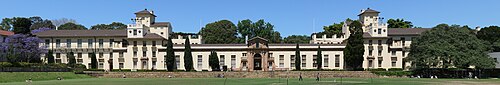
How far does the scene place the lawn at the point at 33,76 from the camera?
167 ft

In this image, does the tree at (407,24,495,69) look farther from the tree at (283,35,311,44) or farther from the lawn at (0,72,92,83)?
the tree at (283,35,311,44)

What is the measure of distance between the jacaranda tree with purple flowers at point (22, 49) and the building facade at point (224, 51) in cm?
264

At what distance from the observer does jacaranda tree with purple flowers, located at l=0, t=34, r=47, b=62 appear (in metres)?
79.1

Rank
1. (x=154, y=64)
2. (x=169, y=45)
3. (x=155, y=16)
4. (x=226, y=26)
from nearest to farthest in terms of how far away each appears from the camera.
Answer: (x=169, y=45) < (x=154, y=64) < (x=155, y=16) < (x=226, y=26)

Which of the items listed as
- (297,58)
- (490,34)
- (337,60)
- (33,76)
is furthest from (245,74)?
(490,34)

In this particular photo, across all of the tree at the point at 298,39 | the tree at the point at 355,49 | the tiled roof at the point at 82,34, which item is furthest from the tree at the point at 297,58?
the tree at the point at 298,39

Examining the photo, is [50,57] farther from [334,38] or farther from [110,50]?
[334,38]

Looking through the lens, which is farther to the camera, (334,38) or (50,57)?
(334,38)

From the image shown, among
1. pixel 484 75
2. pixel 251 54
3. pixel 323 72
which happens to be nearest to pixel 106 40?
pixel 251 54

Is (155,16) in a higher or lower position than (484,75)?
higher

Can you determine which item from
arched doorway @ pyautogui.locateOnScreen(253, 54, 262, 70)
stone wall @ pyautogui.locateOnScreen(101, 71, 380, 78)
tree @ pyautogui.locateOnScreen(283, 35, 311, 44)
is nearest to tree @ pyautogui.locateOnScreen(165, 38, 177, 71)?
stone wall @ pyautogui.locateOnScreen(101, 71, 380, 78)

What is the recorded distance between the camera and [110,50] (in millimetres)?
83312

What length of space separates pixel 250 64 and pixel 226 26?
40151 mm

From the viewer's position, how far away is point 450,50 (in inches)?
2372
